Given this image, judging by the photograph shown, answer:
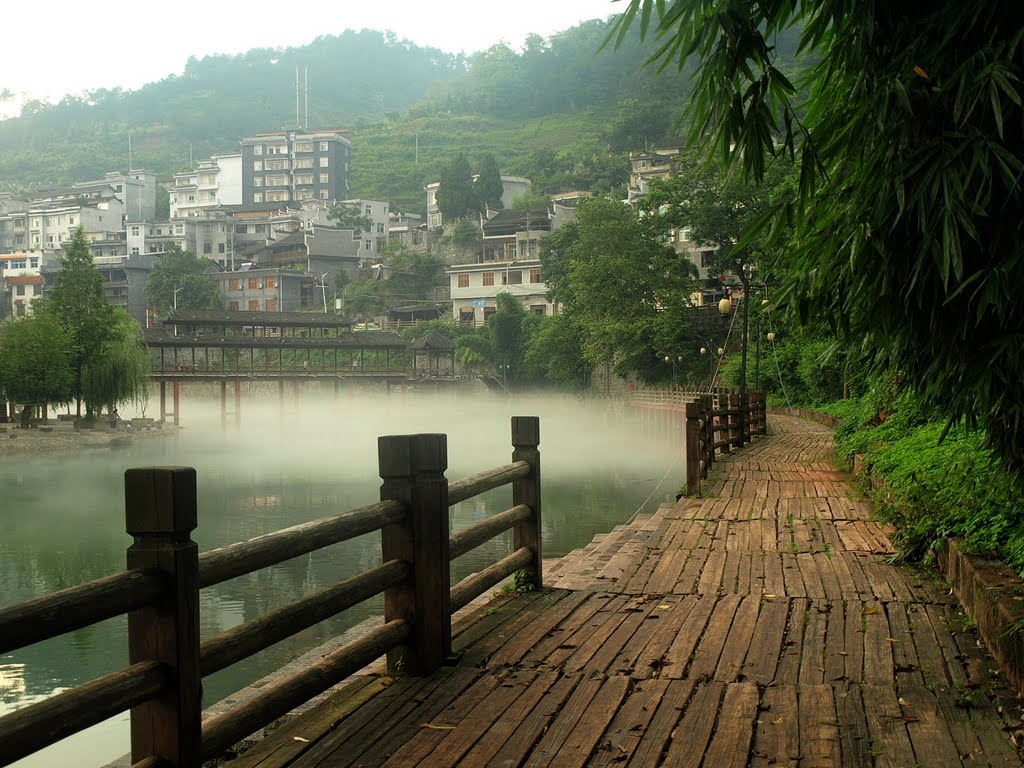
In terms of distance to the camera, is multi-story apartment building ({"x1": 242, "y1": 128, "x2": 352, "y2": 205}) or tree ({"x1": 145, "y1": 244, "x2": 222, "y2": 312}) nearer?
tree ({"x1": 145, "y1": 244, "x2": 222, "y2": 312})

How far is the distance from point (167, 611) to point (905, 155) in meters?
2.53

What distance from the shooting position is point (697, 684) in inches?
161

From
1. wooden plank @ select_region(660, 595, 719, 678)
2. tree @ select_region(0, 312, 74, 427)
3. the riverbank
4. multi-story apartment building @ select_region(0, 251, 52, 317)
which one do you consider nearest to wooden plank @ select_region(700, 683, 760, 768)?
wooden plank @ select_region(660, 595, 719, 678)

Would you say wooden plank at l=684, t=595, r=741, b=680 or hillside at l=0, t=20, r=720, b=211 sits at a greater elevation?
A: hillside at l=0, t=20, r=720, b=211

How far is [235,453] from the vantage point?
39625 mm

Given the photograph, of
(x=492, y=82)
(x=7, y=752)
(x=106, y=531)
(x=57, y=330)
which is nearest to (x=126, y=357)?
(x=57, y=330)

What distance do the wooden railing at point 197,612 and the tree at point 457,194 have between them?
83.7 metres

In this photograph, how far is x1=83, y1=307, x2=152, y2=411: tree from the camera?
150 ft

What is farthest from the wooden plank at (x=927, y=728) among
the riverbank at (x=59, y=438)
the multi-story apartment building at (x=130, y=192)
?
the multi-story apartment building at (x=130, y=192)

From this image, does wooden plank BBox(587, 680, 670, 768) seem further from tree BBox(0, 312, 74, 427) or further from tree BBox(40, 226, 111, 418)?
tree BBox(40, 226, 111, 418)

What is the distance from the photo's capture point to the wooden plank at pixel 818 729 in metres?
3.25

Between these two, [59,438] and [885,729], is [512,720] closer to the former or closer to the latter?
[885,729]

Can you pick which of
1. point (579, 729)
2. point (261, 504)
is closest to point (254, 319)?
point (261, 504)

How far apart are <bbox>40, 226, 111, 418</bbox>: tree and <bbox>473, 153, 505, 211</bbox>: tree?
42.9 m
